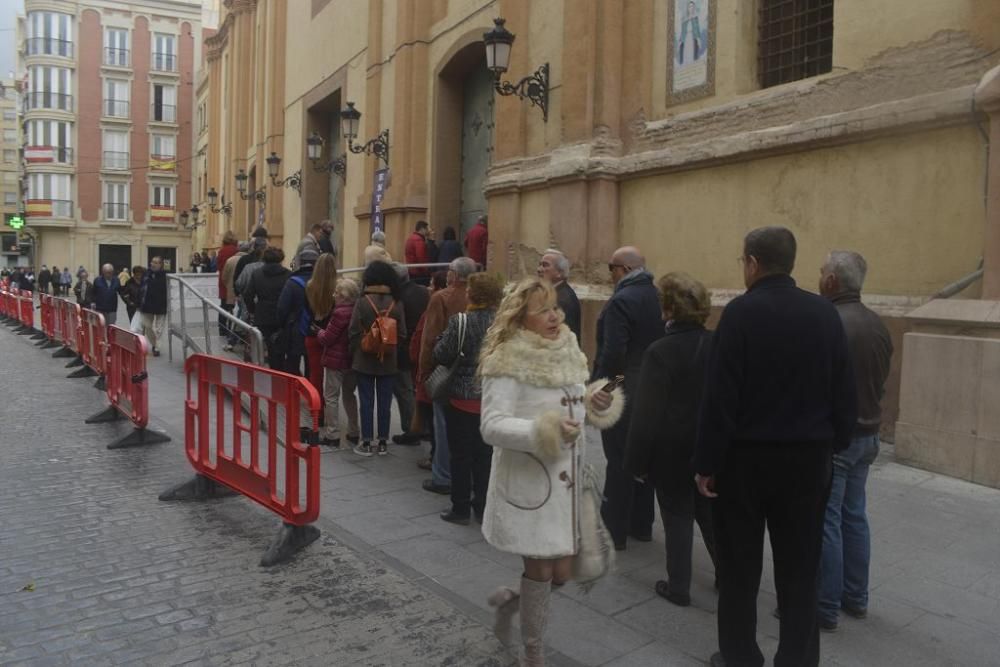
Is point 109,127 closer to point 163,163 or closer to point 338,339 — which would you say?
point 163,163

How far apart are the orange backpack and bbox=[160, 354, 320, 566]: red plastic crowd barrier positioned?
1.24m

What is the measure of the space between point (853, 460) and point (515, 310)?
1930 mm

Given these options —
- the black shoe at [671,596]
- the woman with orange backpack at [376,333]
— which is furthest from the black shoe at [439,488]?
the black shoe at [671,596]

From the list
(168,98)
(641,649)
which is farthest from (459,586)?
(168,98)

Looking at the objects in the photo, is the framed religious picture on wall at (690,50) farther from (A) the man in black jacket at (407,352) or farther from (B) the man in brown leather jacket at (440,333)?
(B) the man in brown leather jacket at (440,333)

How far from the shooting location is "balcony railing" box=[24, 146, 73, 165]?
5503 cm

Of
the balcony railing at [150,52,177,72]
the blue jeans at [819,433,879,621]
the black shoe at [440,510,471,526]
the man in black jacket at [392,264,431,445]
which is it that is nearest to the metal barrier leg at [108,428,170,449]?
the man in black jacket at [392,264,431,445]

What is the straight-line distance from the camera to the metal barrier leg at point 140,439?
769 centimetres

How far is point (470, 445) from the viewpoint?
5.45 m

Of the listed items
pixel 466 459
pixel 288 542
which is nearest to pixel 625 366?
pixel 466 459

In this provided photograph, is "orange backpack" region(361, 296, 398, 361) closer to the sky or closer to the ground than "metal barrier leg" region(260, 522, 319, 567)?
closer to the sky

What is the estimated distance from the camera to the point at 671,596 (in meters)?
4.25

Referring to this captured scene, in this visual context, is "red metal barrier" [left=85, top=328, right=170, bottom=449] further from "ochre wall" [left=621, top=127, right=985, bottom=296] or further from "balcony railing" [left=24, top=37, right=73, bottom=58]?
"balcony railing" [left=24, top=37, right=73, bottom=58]

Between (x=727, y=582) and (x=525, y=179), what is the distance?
8931mm
